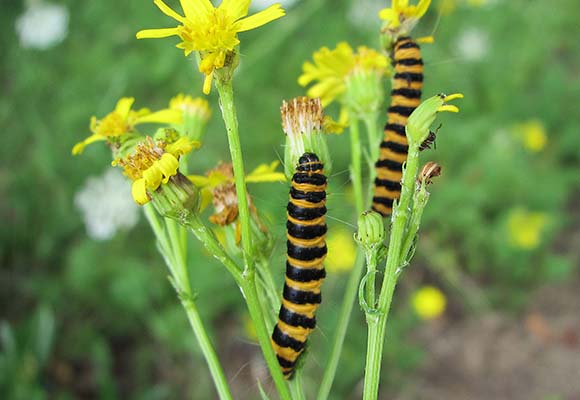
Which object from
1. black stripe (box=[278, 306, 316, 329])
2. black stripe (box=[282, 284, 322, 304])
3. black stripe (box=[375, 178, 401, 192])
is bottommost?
black stripe (box=[278, 306, 316, 329])

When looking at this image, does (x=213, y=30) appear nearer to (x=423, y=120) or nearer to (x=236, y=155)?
(x=236, y=155)

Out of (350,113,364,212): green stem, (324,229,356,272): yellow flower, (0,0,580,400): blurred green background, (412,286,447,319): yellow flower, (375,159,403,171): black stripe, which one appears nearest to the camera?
(375,159,403,171): black stripe

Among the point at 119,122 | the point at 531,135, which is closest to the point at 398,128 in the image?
the point at 119,122

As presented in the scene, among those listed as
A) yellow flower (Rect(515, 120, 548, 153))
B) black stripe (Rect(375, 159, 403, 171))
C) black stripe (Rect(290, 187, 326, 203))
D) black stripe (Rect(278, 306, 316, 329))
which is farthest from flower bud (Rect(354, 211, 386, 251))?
yellow flower (Rect(515, 120, 548, 153))

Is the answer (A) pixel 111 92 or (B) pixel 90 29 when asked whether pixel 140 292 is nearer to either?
(A) pixel 111 92

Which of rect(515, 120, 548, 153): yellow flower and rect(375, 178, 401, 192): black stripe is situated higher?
rect(515, 120, 548, 153): yellow flower

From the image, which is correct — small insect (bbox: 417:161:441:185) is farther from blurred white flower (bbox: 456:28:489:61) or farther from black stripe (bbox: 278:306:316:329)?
blurred white flower (bbox: 456:28:489:61)

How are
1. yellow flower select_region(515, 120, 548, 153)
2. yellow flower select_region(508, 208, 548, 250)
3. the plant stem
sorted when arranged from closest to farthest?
1. the plant stem
2. yellow flower select_region(508, 208, 548, 250)
3. yellow flower select_region(515, 120, 548, 153)

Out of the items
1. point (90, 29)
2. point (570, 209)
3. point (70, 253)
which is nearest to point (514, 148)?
point (570, 209)

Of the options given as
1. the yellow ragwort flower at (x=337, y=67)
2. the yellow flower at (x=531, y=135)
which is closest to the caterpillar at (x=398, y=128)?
the yellow ragwort flower at (x=337, y=67)
